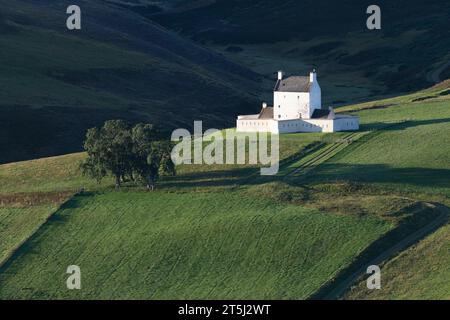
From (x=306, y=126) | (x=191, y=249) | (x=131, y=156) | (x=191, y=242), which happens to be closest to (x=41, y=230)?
(x=131, y=156)

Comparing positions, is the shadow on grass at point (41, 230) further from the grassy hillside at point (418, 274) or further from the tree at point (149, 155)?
the grassy hillside at point (418, 274)

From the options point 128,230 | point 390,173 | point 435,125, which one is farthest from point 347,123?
point 128,230

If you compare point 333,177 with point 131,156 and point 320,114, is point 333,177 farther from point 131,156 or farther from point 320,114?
point 320,114

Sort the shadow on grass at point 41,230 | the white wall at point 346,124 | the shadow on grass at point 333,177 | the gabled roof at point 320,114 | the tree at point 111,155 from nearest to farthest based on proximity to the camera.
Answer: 1. the shadow on grass at point 41,230
2. the shadow on grass at point 333,177
3. the tree at point 111,155
4. the white wall at point 346,124
5. the gabled roof at point 320,114

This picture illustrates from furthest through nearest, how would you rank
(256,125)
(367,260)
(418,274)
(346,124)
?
(256,125) → (346,124) → (367,260) → (418,274)

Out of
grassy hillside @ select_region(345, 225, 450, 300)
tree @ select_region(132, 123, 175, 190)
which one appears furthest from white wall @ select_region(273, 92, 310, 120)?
grassy hillside @ select_region(345, 225, 450, 300)

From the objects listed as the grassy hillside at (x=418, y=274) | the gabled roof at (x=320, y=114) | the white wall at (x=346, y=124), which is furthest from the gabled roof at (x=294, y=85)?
the grassy hillside at (x=418, y=274)

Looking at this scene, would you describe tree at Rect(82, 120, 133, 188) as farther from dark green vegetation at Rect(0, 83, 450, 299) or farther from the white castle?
the white castle
